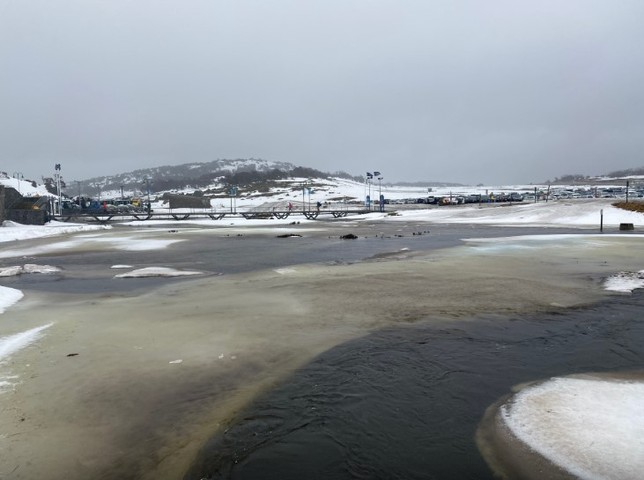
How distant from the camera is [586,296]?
1195 cm

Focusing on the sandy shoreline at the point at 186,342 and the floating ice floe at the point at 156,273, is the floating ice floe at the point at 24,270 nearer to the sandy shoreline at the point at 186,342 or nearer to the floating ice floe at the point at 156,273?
the floating ice floe at the point at 156,273

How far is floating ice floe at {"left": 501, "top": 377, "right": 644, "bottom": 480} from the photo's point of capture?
4.58 meters

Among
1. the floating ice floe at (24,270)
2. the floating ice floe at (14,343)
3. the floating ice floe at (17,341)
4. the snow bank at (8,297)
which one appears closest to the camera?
the floating ice floe at (14,343)

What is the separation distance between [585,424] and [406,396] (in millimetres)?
1993

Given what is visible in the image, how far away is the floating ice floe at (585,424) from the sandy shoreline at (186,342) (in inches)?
129

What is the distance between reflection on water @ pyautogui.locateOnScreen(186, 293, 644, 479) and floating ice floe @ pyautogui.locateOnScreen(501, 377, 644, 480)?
41cm

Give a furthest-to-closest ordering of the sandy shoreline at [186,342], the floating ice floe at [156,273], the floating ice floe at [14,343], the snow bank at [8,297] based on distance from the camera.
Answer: the floating ice floe at [156,273] → the snow bank at [8,297] → the floating ice floe at [14,343] → the sandy shoreline at [186,342]

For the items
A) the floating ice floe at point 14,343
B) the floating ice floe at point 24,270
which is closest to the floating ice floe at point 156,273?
the floating ice floe at point 24,270

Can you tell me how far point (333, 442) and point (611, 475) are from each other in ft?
8.38

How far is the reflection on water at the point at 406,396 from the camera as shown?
475 cm

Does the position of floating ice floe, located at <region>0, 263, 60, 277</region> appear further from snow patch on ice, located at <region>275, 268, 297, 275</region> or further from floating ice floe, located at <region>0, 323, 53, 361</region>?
floating ice floe, located at <region>0, 323, 53, 361</region>

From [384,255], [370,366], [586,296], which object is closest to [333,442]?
[370,366]

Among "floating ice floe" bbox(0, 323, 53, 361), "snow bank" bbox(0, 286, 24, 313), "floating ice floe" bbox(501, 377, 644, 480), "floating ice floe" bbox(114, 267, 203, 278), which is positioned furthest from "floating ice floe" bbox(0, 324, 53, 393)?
"floating ice floe" bbox(114, 267, 203, 278)

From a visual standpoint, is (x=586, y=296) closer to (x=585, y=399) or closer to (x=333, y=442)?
(x=585, y=399)
